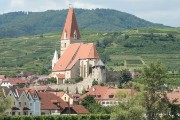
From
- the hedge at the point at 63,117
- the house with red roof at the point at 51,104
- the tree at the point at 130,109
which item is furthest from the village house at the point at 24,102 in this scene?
the tree at the point at 130,109

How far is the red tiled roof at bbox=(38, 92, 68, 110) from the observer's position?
97812 mm

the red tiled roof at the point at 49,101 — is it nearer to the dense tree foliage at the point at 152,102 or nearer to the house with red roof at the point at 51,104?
the house with red roof at the point at 51,104

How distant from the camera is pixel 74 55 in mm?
136625

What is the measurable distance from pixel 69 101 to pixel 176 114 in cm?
3962

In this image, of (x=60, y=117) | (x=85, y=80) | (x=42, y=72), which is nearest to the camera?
(x=60, y=117)

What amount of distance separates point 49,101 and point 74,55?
125 feet

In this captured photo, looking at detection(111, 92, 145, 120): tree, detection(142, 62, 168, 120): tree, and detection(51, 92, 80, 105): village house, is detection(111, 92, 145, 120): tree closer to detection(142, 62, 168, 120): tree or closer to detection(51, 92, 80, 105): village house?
detection(142, 62, 168, 120): tree

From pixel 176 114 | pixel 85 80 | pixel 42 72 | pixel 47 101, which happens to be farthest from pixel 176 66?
pixel 176 114

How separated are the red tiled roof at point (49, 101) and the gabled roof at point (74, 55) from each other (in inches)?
1137

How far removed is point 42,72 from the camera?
159375 mm

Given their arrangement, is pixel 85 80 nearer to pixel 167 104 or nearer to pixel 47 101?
pixel 47 101

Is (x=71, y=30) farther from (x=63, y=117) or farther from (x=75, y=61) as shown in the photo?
(x=63, y=117)

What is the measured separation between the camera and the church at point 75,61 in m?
124

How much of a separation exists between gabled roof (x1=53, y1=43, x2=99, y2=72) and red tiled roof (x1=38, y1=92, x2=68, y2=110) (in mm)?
28879
